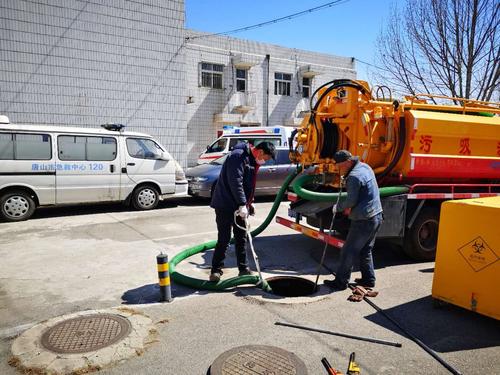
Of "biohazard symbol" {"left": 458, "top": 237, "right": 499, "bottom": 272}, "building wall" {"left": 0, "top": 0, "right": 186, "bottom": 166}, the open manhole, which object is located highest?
"building wall" {"left": 0, "top": 0, "right": 186, "bottom": 166}

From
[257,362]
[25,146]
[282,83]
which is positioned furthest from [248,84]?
[257,362]

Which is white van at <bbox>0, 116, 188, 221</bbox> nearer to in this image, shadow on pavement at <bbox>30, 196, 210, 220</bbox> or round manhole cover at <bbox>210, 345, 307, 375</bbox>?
shadow on pavement at <bbox>30, 196, 210, 220</bbox>

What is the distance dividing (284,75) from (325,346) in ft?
72.0

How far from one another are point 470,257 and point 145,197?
7889 millimetres

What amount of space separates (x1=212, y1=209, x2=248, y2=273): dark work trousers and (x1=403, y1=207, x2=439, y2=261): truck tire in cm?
273

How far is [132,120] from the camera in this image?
14.4 meters

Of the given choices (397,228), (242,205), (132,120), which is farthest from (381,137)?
(132,120)

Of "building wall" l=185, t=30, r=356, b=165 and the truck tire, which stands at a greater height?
"building wall" l=185, t=30, r=356, b=165

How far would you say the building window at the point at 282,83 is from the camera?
23781 mm

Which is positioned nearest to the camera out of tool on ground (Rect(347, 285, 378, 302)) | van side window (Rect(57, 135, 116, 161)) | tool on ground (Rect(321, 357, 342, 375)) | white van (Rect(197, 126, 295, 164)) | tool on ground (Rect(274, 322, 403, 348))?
tool on ground (Rect(321, 357, 342, 375))

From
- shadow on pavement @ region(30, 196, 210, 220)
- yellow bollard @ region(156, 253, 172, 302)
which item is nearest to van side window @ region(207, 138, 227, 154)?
shadow on pavement @ region(30, 196, 210, 220)

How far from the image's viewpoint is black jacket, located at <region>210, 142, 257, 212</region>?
4789 millimetres

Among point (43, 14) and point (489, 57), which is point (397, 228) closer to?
point (489, 57)

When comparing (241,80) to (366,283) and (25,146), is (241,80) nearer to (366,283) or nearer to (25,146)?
(25,146)
